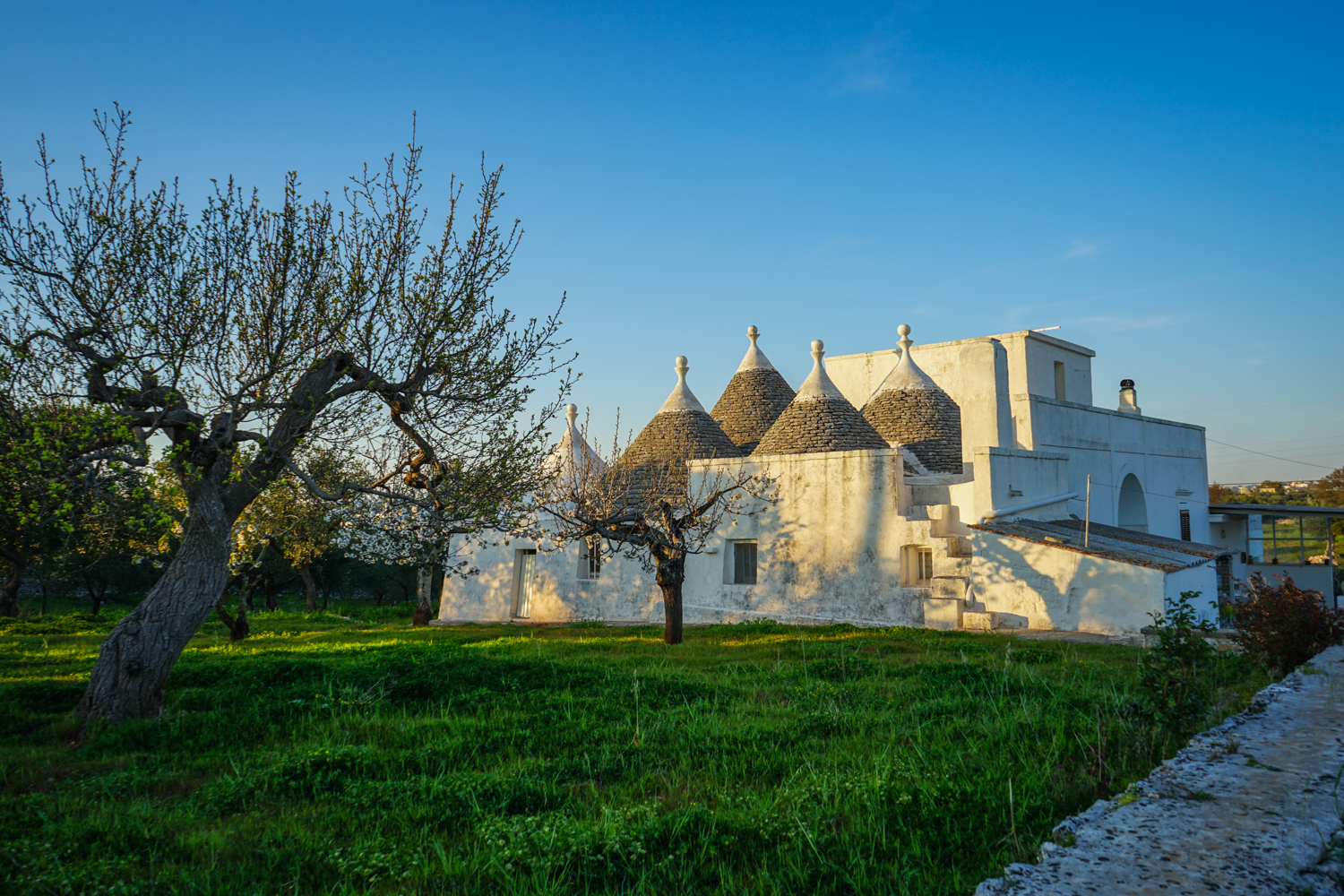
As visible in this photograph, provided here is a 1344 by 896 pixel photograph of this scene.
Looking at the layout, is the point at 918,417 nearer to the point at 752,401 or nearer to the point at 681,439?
the point at 752,401

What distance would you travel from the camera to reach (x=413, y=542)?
11.7m

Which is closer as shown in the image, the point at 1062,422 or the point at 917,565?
the point at 917,565

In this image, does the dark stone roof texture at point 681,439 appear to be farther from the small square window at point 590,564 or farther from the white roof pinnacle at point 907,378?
the white roof pinnacle at point 907,378

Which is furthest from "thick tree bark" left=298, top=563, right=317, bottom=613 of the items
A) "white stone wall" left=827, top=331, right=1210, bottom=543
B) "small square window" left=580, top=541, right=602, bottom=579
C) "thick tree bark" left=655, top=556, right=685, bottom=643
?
"white stone wall" left=827, top=331, right=1210, bottom=543

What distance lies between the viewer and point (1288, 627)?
750 cm

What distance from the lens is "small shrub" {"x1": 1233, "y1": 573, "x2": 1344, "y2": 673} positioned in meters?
7.46

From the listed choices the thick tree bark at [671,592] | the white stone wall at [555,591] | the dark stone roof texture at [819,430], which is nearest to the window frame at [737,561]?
the white stone wall at [555,591]

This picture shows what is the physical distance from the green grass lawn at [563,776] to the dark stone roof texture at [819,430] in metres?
8.93

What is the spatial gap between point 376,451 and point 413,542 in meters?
2.69

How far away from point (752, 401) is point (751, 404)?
4.8 inches

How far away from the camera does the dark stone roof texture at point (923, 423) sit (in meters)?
18.6

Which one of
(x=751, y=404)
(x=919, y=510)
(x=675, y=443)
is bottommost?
(x=919, y=510)

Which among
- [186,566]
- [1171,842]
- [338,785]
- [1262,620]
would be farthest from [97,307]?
[1262,620]

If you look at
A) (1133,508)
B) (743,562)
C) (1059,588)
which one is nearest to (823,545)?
(743,562)
